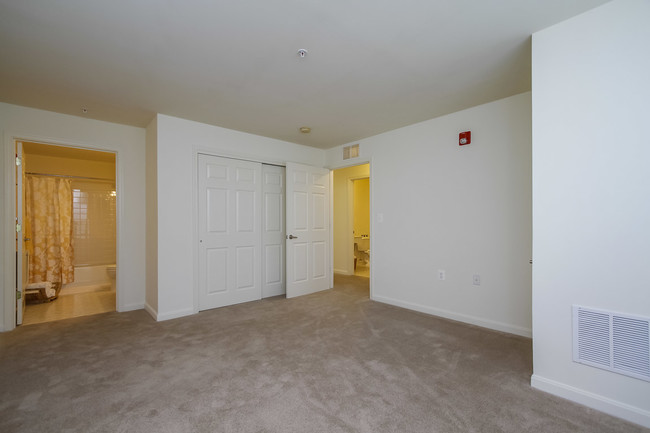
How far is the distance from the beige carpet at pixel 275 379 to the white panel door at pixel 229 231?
0.65m

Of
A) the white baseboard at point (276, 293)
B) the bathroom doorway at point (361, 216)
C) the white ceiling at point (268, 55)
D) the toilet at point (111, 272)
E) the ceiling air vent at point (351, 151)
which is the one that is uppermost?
the white ceiling at point (268, 55)

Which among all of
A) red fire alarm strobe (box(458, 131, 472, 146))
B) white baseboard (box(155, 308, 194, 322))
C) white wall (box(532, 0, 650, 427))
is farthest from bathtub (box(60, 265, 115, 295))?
white wall (box(532, 0, 650, 427))

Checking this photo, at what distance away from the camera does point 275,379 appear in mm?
2135

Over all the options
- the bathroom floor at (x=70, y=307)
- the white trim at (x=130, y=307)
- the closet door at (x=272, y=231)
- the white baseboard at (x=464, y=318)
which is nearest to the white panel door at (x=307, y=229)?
the closet door at (x=272, y=231)

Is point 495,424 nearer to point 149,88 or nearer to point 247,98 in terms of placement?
point 247,98

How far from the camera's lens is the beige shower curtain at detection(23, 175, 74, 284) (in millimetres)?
5008

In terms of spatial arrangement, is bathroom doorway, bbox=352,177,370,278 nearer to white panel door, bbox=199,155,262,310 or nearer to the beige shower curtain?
white panel door, bbox=199,155,262,310

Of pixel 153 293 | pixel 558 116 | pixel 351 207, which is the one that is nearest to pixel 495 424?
pixel 558 116

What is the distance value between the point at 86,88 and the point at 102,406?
2.71 m

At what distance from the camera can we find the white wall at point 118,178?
3188 millimetres

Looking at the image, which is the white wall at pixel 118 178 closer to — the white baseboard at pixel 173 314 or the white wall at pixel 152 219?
the white wall at pixel 152 219

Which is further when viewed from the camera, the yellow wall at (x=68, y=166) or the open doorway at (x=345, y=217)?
the open doorway at (x=345, y=217)

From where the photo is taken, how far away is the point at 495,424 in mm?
1642

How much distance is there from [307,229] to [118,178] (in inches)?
105
